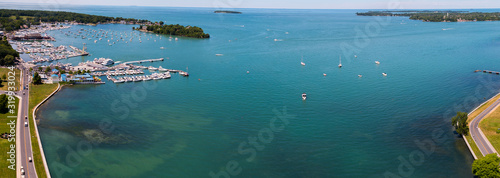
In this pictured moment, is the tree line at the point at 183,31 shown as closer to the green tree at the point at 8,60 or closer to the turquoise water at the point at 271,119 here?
the turquoise water at the point at 271,119

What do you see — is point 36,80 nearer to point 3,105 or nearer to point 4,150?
point 3,105

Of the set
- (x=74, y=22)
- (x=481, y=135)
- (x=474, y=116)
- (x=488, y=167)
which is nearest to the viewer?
(x=488, y=167)

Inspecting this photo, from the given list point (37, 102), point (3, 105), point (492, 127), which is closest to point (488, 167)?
point (492, 127)

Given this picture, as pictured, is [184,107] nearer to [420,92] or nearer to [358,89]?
[358,89]

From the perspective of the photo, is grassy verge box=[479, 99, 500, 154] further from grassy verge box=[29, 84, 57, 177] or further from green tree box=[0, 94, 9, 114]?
green tree box=[0, 94, 9, 114]

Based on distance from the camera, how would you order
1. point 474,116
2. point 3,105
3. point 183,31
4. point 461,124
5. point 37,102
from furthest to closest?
point 183,31, point 37,102, point 474,116, point 3,105, point 461,124

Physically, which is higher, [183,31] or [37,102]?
[183,31]

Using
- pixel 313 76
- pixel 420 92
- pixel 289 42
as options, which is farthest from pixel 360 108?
pixel 289 42
